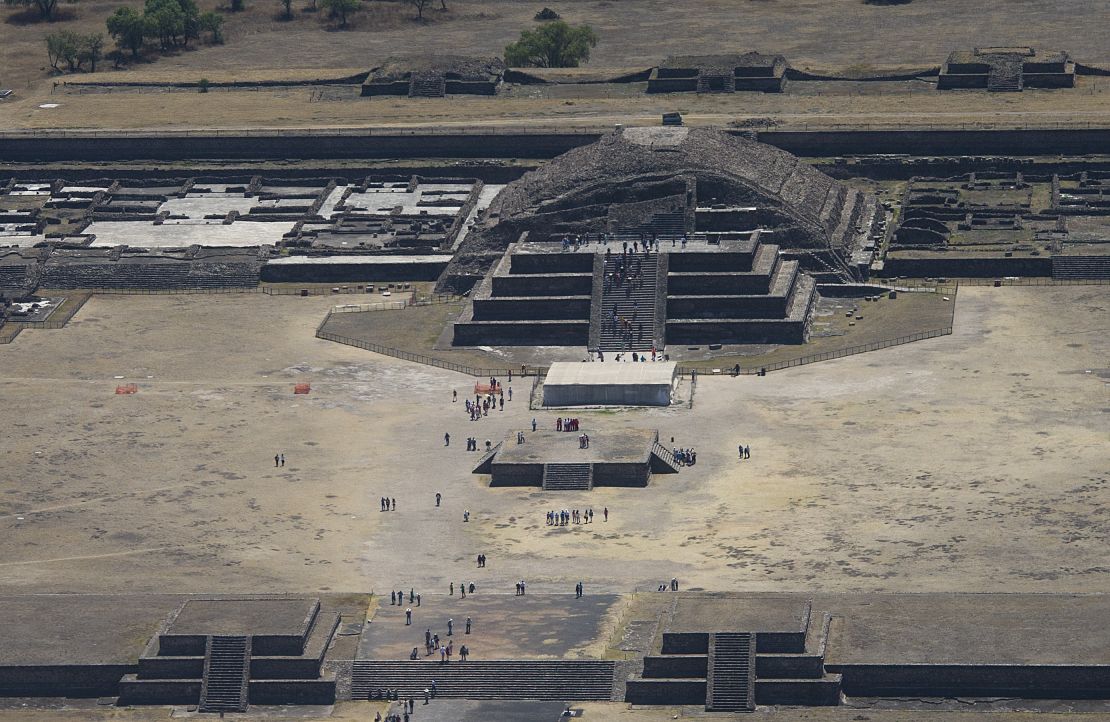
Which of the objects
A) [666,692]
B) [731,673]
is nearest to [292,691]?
[666,692]

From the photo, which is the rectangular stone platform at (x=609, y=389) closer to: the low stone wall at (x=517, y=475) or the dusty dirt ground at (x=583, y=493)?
the dusty dirt ground at (x=583, y=493)

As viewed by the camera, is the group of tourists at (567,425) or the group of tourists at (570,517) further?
the group of tourists at (567,425)

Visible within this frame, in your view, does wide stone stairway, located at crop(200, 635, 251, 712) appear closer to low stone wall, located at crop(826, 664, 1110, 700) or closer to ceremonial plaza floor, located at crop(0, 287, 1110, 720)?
ceremonial plaza floor, located at crop(0, 287, 1110, 720)

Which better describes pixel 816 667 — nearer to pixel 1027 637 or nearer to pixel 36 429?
pixel 1027 637

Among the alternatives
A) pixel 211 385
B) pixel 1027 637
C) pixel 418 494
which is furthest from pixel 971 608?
pixel 211 385

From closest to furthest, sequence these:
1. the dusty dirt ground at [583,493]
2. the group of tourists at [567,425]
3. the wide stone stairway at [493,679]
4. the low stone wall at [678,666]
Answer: the low stone wall at [678,666]
the wide stone stairway at [493,679]
the dusty dirt ground at [583,493]
the group of tourists at [567,425]

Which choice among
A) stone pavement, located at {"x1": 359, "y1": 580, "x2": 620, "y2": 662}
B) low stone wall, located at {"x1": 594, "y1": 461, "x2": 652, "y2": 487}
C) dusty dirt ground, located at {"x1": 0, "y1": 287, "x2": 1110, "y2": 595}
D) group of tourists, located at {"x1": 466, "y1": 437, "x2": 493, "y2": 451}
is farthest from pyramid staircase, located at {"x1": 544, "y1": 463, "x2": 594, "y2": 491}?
stone pavement, located at {"x1": 359, "y1": 580, "x2": 620, "y2": 662}

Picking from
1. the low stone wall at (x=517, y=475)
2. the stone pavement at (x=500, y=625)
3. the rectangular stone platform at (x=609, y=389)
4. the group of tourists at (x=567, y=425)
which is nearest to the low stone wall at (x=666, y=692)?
the stone pavement at (x=500, y=625)
